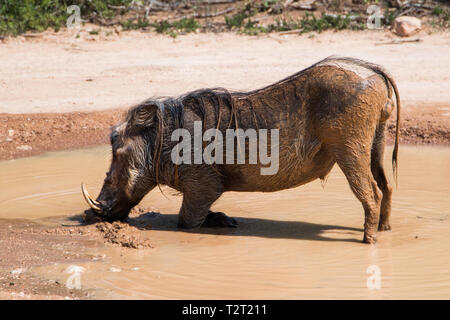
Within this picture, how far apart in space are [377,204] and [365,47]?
293 inches

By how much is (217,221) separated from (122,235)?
936mm

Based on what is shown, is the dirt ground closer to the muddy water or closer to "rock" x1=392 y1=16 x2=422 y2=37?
"rock" x1=392 y1=16 x2=422 y2=37

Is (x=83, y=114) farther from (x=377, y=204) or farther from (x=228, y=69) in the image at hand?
(x=377, y=204)

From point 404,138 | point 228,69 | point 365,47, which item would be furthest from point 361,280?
point 365,47

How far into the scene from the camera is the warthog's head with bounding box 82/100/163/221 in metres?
6.57

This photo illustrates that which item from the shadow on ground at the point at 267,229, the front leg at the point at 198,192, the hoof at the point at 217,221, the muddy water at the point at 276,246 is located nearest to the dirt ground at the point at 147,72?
the muddy water at the point at 276,246

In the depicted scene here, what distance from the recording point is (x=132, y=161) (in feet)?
21.5

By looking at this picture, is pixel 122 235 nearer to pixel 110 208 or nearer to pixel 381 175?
pixel 110 208

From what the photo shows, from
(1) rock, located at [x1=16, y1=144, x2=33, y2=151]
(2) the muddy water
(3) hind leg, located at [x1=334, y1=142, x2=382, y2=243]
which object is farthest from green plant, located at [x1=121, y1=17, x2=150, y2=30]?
(3) hind leg, located at [x1=334, y1=142, x2=382, y2=243]

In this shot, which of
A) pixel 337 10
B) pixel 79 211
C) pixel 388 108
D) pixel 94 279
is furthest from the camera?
pixel 337 10

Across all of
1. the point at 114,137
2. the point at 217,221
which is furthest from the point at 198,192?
the point at 114,137

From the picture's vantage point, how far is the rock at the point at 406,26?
1362 cm

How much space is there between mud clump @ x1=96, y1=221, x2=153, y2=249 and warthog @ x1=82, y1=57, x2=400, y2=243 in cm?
19

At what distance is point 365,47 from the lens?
1314 cm
